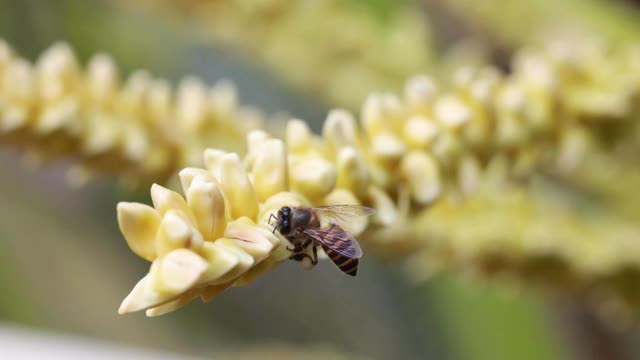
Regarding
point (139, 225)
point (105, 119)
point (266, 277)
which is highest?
point (266, 277)

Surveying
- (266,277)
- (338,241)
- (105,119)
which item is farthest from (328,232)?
(266,277)

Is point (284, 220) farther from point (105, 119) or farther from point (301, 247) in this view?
point (105, 119)

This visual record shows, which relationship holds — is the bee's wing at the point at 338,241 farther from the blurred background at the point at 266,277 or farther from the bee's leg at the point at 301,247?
the blurred background at the point at 266,277

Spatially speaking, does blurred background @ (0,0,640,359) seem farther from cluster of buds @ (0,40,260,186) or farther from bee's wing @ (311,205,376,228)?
bee's wing @ (311,205,376,228)

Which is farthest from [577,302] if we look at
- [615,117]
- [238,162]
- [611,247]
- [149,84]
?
[238,162]

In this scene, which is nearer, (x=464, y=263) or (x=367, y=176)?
(x=367, y=176)

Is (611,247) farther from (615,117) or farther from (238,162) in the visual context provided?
(238,162)

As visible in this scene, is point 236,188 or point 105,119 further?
point 105,119

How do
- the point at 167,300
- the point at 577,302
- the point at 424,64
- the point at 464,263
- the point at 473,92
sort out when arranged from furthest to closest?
the point at 577,302 < the point at 424,64 < the point at 464,263 < the point at 473,92 < the point at 167,300
